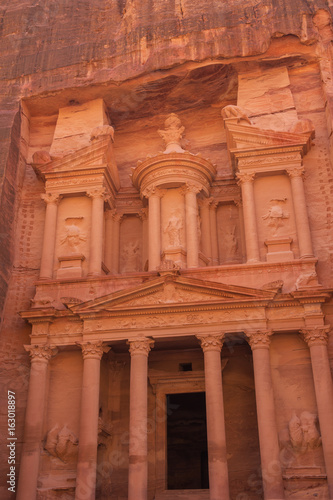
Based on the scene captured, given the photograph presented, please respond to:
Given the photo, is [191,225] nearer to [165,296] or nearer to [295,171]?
[165,296]

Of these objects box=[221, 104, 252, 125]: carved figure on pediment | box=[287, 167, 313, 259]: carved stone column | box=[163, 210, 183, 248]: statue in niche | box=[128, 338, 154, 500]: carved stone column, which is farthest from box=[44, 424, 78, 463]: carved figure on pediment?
box=[221, 104, 252, 125]: carved figure on pediment

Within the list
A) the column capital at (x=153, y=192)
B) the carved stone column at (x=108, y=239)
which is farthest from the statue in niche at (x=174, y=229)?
the carved stone column at (x=108, y=239)

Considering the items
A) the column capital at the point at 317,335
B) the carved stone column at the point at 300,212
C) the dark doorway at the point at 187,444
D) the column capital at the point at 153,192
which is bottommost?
the dark doorway at the point at 187,444

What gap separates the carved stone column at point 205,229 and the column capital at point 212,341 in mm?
3822

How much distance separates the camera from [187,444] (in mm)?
21266

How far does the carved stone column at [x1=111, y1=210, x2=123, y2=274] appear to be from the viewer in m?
18.1

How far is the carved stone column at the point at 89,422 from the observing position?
1341cm

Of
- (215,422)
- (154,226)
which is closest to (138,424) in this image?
(215,422)

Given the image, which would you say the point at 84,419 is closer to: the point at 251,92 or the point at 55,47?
the point at 251,92

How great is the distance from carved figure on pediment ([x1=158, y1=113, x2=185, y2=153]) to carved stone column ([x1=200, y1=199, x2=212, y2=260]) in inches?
78.5

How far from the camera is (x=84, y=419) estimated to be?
14023 millimetres

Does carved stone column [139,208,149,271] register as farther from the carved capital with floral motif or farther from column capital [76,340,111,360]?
the carved capital with floral motif

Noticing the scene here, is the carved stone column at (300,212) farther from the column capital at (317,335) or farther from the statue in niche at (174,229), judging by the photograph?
the statue in niche at (174,229)

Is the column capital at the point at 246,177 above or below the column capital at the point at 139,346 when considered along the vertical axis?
above
